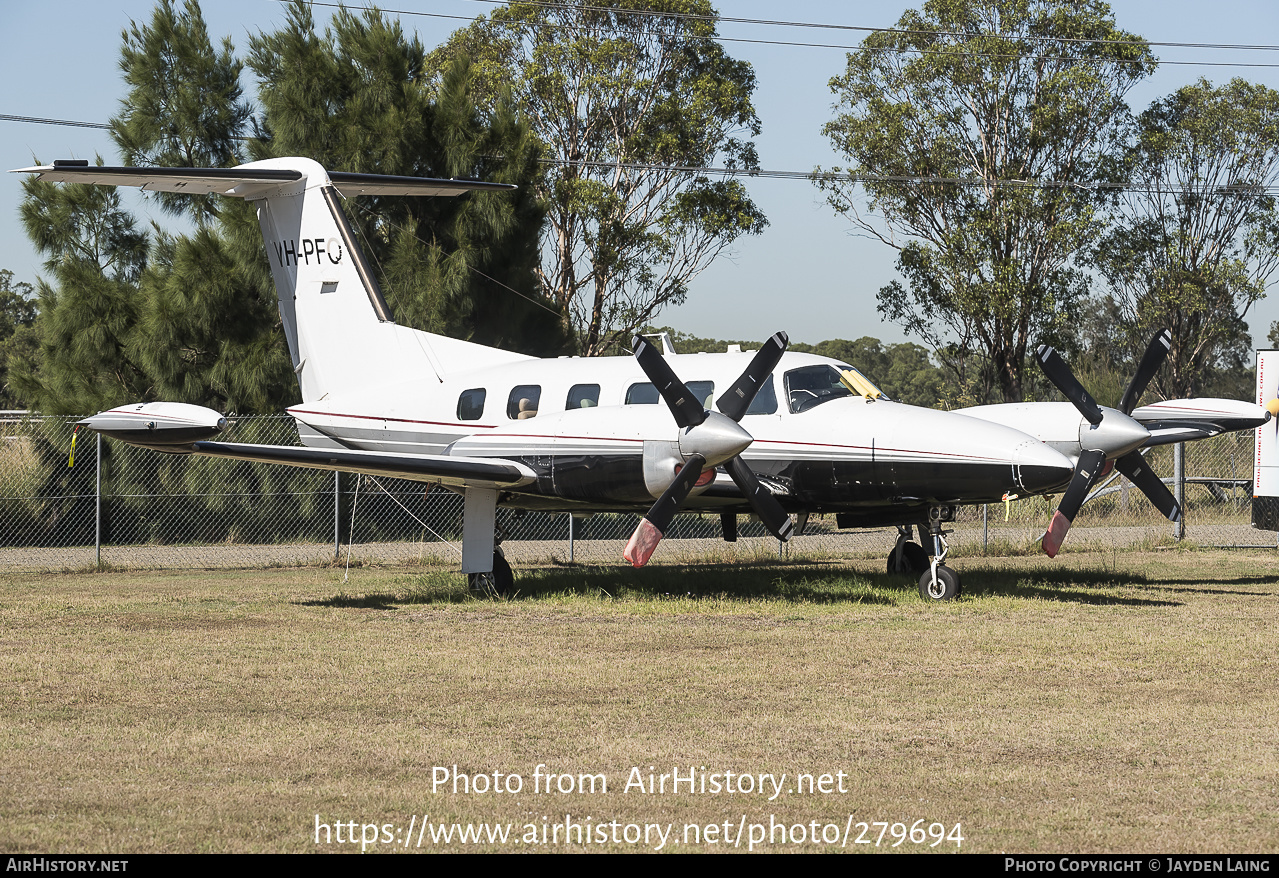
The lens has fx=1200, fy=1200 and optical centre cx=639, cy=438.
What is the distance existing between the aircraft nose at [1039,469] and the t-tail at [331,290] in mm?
7243

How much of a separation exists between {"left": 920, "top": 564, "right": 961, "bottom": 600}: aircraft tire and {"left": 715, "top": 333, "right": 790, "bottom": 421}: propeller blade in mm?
3044

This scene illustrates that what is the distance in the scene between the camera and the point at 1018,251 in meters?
38.9

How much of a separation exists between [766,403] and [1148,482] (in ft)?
16.7

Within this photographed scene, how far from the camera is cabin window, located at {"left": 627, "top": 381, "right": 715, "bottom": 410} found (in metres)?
14.4

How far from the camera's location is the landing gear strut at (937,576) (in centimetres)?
1380

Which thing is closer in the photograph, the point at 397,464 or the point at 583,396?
the point at 397,464

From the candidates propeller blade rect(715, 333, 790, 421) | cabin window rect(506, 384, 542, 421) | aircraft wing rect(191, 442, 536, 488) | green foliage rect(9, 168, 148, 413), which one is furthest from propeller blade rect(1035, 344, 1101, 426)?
green foliage rect(9, 168, 148, 413)

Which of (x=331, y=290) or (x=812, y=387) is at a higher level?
(x=331, y=290)

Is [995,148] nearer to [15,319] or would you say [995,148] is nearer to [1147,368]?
[1147,368]

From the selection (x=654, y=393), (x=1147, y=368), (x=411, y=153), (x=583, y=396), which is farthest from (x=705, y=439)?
(x=411, y=153)

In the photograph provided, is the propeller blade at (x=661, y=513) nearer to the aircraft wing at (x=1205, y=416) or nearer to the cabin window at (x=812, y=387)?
the cabin window at (x=812, y=387)

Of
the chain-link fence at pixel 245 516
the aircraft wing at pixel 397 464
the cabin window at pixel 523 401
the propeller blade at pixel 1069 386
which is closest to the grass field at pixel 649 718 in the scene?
the aircraft wing at pixel 397 464

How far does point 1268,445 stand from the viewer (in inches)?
751
